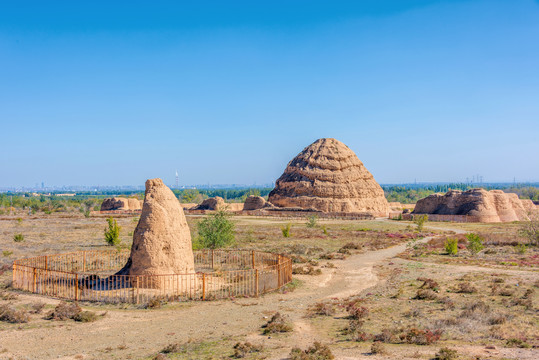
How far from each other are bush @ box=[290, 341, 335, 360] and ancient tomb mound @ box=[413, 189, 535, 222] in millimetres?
44438

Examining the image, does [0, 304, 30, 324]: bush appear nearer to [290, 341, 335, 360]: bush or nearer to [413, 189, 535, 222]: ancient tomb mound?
[290, 341, 335, 360]: bush

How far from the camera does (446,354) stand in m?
7.79

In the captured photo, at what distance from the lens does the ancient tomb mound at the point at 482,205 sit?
47844 millimetres

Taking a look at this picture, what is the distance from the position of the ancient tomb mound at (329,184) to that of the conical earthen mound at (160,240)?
4759 cm

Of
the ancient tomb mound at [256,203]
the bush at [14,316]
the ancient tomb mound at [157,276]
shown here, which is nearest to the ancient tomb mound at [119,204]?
the ancient tomb mound at [256,203]

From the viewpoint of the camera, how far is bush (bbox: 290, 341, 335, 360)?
7.74 meters

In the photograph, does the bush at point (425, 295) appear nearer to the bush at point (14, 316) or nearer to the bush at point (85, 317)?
the bush at point (85, 317)

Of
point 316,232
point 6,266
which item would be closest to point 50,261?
point 6,266

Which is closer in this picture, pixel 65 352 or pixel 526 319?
pixel 65 352

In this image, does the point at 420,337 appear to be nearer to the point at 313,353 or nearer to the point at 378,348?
the point at 378,348

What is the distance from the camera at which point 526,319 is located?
10586 mm

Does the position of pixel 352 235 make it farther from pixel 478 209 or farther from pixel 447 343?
pixel 447 343

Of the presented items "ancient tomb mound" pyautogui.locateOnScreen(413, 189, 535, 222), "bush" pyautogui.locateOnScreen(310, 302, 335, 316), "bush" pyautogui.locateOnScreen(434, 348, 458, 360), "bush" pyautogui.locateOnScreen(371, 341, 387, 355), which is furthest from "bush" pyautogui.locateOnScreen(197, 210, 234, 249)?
"ancient tomb mound" pyautogui.locateOnScreen(413, 189, 535, 222)

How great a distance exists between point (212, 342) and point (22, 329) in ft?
14.7
